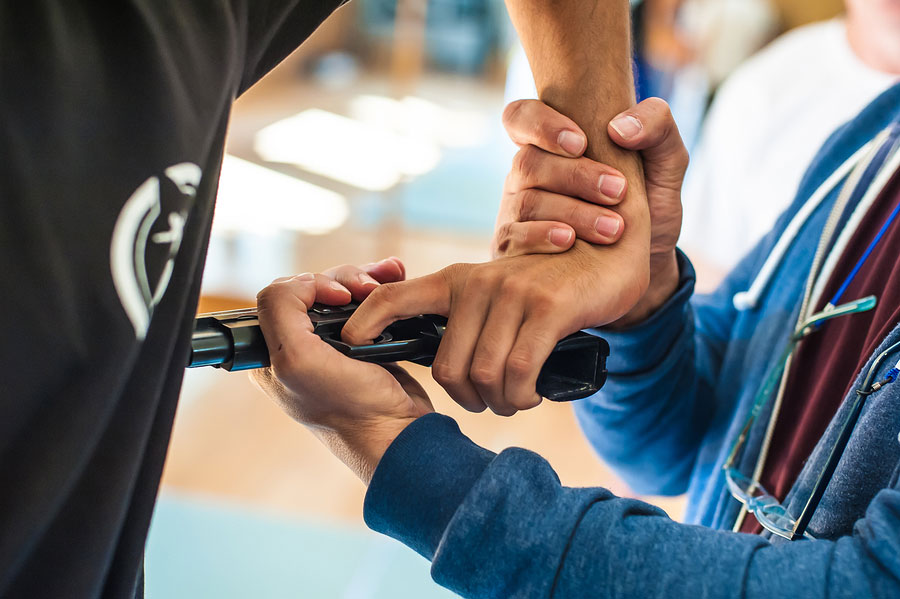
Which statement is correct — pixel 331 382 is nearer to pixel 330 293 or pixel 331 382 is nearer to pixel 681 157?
pixel 330 293

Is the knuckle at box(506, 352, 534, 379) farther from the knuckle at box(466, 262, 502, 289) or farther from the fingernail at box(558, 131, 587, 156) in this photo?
the fingernail at box(558, 131, 587, 156)

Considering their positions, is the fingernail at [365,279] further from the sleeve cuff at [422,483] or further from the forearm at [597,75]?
the forearm at [597,75]

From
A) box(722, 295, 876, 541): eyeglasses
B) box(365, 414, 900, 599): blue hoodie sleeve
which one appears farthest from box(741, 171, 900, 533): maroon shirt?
box(365, 414, 900, 599): blue hoodie sleeve

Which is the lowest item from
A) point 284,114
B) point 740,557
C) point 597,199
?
point 284,114

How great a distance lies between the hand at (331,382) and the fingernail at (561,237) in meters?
0.18

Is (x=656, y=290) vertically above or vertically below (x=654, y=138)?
below

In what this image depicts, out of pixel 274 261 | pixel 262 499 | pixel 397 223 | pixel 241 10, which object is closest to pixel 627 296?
pixel 241 10

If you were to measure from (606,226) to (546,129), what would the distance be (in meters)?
0.12

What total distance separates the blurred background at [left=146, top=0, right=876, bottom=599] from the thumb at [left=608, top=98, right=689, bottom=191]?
1.24 meters

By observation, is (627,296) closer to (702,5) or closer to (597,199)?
(597,199)

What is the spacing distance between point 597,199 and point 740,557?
36 cm

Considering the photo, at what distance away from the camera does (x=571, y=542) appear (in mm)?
586

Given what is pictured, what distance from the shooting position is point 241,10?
498 mm

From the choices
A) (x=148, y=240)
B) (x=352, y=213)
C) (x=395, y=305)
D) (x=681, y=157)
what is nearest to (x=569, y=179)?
(x=681, y=157)
